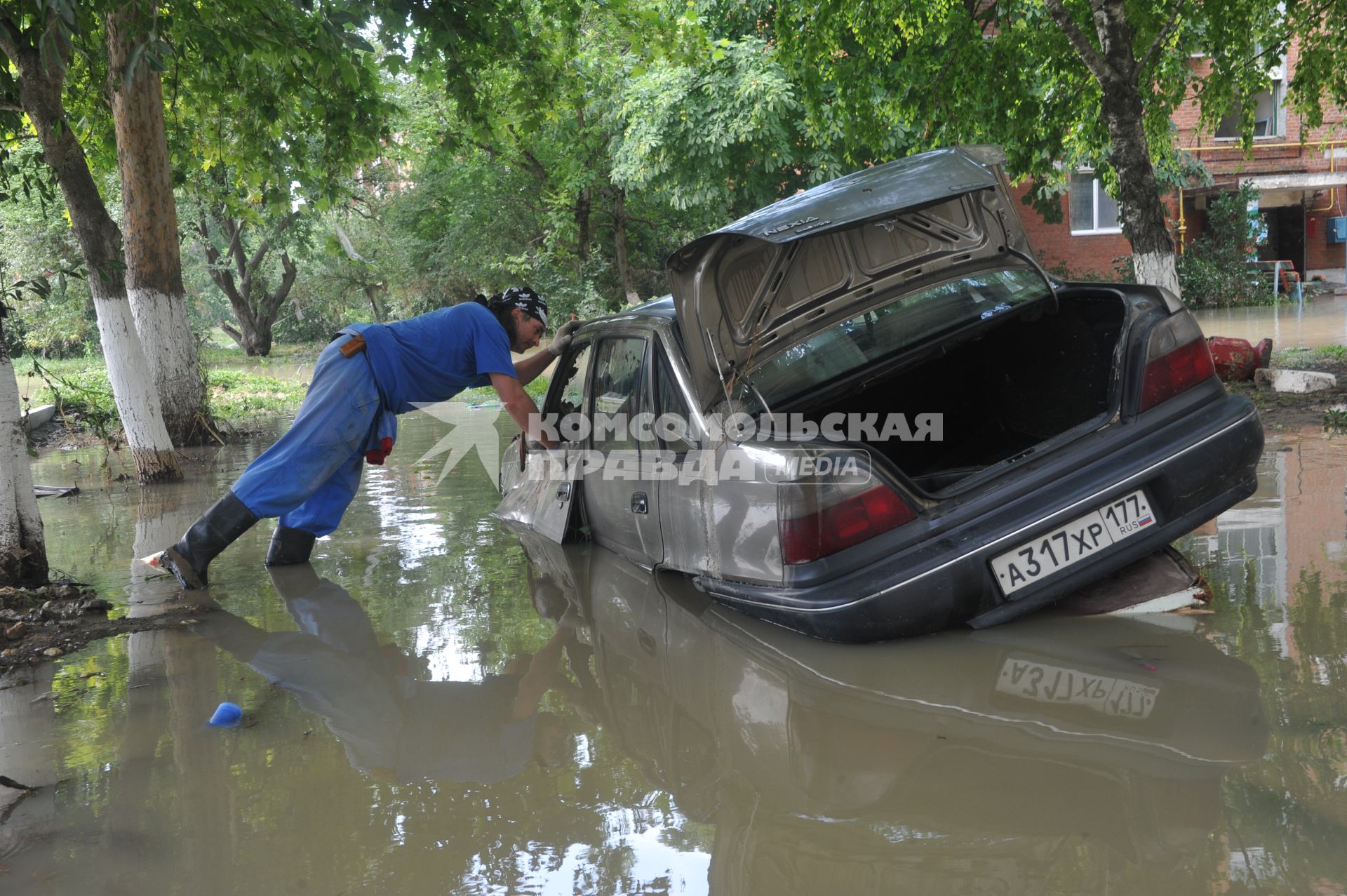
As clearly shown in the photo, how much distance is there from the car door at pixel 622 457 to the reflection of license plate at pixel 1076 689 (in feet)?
5.11

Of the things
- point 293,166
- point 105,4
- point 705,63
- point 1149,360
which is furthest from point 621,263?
point 1149,360

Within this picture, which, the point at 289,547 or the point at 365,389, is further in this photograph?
the point at 289,547

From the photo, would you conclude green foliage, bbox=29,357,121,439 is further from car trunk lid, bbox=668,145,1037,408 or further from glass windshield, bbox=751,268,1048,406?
glass windshield, bbox=751,268,1048,406

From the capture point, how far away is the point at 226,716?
374cm

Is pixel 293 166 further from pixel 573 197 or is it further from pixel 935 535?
pixel 573 197

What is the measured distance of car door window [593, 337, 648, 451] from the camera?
15.6 feet

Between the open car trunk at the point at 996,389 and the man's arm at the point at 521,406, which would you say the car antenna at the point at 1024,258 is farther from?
the man's arm at the point at 521,406

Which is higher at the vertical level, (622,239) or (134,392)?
(622,239)

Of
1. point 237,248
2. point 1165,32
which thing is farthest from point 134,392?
point 237,248

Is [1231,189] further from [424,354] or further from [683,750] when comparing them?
[683,750]

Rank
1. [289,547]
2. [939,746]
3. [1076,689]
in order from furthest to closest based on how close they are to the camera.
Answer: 1. [289,547]
2. [1076,689]
3. [939,746]

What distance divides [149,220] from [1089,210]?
21897mm

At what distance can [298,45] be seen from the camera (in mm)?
6945

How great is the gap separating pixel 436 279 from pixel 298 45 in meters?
23.0
